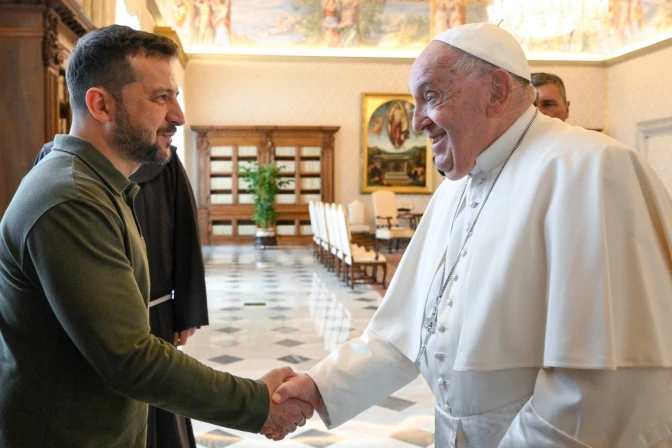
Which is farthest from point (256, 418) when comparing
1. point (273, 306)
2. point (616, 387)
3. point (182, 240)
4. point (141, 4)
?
point (141, 4)

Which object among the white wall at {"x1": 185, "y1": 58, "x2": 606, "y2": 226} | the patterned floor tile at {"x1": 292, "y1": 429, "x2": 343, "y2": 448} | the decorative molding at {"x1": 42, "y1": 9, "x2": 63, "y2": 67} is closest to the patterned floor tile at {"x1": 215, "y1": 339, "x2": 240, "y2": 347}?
the patterned floor tile at {"x1": 292, "y1": 429, "x2": 343, "y2": 448}

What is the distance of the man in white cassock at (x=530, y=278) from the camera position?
1.61 metres

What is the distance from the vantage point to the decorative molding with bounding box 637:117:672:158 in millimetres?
16922

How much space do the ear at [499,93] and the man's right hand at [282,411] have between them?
108cm

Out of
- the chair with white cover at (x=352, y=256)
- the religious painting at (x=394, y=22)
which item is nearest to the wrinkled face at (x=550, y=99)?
the chair with white cover at (x=352, y=256)

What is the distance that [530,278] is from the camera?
1769mm

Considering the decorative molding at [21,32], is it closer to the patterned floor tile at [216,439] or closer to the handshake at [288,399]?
the patterned floor tile at [216,439]

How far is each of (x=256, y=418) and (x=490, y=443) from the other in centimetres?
64

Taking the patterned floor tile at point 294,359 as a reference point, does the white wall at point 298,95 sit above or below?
above

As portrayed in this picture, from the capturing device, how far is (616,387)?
1.61 m

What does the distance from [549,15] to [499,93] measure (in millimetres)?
11370

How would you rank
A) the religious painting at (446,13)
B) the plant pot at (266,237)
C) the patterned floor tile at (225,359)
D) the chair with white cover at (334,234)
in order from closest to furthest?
the patterned floor tile at (225,359) < the chair with white cover at (334,234) < the plant pot at (266,237) < the religious painting at (446,13)

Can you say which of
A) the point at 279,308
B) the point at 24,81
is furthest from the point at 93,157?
the point at 279,308

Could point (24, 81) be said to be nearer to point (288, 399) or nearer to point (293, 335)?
point (293, 335)
